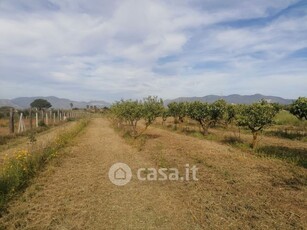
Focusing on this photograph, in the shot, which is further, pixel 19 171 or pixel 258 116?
pixel 258 116

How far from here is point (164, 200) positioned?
8289mm

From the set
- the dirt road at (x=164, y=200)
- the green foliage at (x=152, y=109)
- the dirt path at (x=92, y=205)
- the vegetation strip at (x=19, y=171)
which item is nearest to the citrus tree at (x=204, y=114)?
the green foliage at (x=152, y=109)

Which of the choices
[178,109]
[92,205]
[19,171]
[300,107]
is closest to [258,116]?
[300,107]

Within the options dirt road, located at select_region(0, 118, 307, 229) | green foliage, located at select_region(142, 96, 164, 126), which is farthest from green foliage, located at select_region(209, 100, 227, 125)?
dirt road, located at select_region(0, 118, 307, 229)

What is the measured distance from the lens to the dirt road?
6.77 m

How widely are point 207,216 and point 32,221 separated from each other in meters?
3.64

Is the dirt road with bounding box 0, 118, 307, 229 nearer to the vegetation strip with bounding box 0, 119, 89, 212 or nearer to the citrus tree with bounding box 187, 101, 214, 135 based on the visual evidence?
the vegetation strip with bounding box 0, 119, 89, 212

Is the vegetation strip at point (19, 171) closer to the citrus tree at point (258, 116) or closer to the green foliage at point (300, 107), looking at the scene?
the citrus tree at point (258, 116)

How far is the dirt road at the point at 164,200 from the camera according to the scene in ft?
22.2

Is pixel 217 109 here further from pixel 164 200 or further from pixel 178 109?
pixel 164 200

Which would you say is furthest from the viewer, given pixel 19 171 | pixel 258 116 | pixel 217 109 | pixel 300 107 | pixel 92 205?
pixel 217 109

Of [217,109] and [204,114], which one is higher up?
[217,109]

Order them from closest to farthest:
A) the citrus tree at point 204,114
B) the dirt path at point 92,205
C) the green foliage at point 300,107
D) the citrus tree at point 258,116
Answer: the dirt path at point 92,205 → the citrus tree at point 258,116 → the green foliage at point 300,107 → the citrus tree at point 204,114

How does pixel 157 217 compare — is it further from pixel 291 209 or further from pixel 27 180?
pixel 27 180
